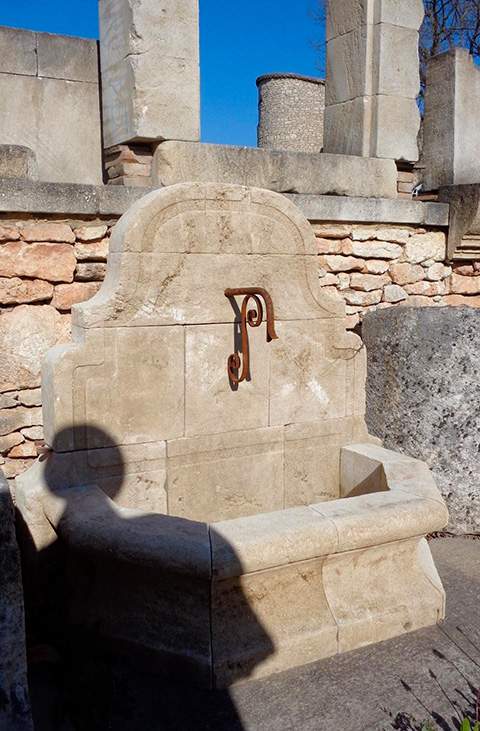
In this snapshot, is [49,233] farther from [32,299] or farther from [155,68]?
[155,68]

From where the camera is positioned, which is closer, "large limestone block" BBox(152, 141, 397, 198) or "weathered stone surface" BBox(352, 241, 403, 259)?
"large limestone block" BBox(152, 141, 397, 198)

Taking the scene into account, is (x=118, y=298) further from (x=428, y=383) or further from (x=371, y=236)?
(x=371, y=236)

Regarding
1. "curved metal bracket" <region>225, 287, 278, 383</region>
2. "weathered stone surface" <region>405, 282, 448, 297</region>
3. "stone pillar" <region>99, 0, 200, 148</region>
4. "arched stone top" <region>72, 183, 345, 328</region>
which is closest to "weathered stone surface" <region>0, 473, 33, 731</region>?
"arched stone top" <region>72, 183, 345, 328</region>

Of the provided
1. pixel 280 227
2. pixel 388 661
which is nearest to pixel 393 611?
pixel 388 661

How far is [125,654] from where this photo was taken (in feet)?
8.29

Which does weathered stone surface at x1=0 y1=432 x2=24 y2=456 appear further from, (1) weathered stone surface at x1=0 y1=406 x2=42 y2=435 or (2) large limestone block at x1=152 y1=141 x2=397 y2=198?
(2) large limestone block at x1=152 y1=141 x2=397 y2=198

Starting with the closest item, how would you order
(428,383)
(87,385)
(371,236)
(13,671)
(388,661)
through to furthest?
1. (13,671)
2. (388,661)
3. (87,385)
4. (428,383)
5. (371,236)

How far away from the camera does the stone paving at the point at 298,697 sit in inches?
90.2

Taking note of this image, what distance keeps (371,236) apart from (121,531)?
312cm

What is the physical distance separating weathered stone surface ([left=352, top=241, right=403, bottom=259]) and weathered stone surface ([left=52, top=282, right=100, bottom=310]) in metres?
1.89

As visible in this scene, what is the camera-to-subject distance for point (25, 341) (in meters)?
3.66

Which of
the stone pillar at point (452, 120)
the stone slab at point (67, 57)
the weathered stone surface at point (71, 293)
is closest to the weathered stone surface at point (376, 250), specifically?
the stone pillar at point (452, 120)

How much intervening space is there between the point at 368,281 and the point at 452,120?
1503 millimetres

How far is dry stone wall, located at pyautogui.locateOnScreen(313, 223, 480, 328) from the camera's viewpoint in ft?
15.3
